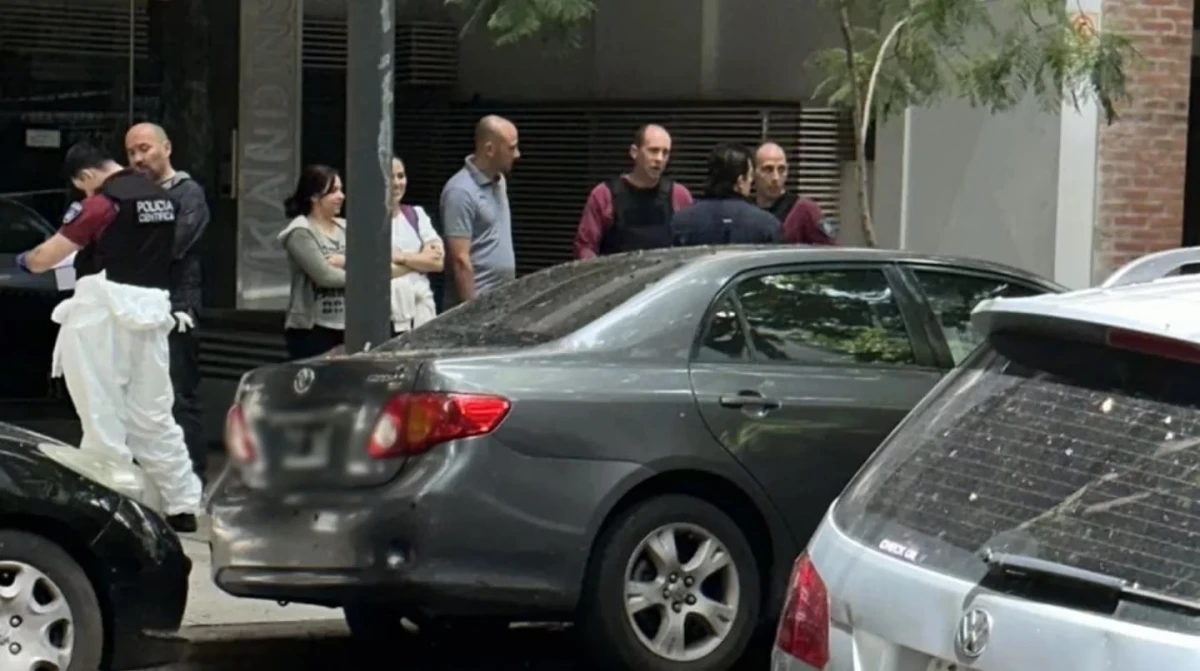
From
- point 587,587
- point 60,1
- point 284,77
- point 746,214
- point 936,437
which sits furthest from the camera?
point 284,77

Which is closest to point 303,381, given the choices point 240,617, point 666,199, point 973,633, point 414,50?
point 240,617

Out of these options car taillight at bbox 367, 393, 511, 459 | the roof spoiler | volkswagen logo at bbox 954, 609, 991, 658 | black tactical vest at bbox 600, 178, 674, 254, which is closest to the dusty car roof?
car taillight at bbox 367, 393, 511, 459

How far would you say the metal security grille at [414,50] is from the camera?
14.9m

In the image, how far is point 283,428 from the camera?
284 inches

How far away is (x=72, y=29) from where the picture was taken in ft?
44.3

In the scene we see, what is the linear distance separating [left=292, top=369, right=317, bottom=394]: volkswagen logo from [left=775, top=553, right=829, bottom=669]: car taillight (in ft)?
11.4

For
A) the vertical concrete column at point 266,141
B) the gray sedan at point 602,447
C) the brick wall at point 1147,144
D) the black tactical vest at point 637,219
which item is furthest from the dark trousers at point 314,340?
the brick wall at point 1147,144

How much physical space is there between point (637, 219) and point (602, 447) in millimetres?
3749

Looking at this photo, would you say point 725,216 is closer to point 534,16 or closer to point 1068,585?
point 534,16

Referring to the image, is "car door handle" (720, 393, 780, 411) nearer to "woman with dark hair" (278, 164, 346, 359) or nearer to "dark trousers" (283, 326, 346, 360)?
"woman with dark hair" (278, 164, 346, 359)

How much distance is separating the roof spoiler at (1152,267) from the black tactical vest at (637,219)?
20.5 ft

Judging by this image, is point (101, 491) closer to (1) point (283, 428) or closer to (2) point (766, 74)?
(1) point (283, 428)

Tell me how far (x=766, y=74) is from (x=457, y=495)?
7.74m

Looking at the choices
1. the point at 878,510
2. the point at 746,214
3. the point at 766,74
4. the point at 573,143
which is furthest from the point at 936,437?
the point at 573,143
